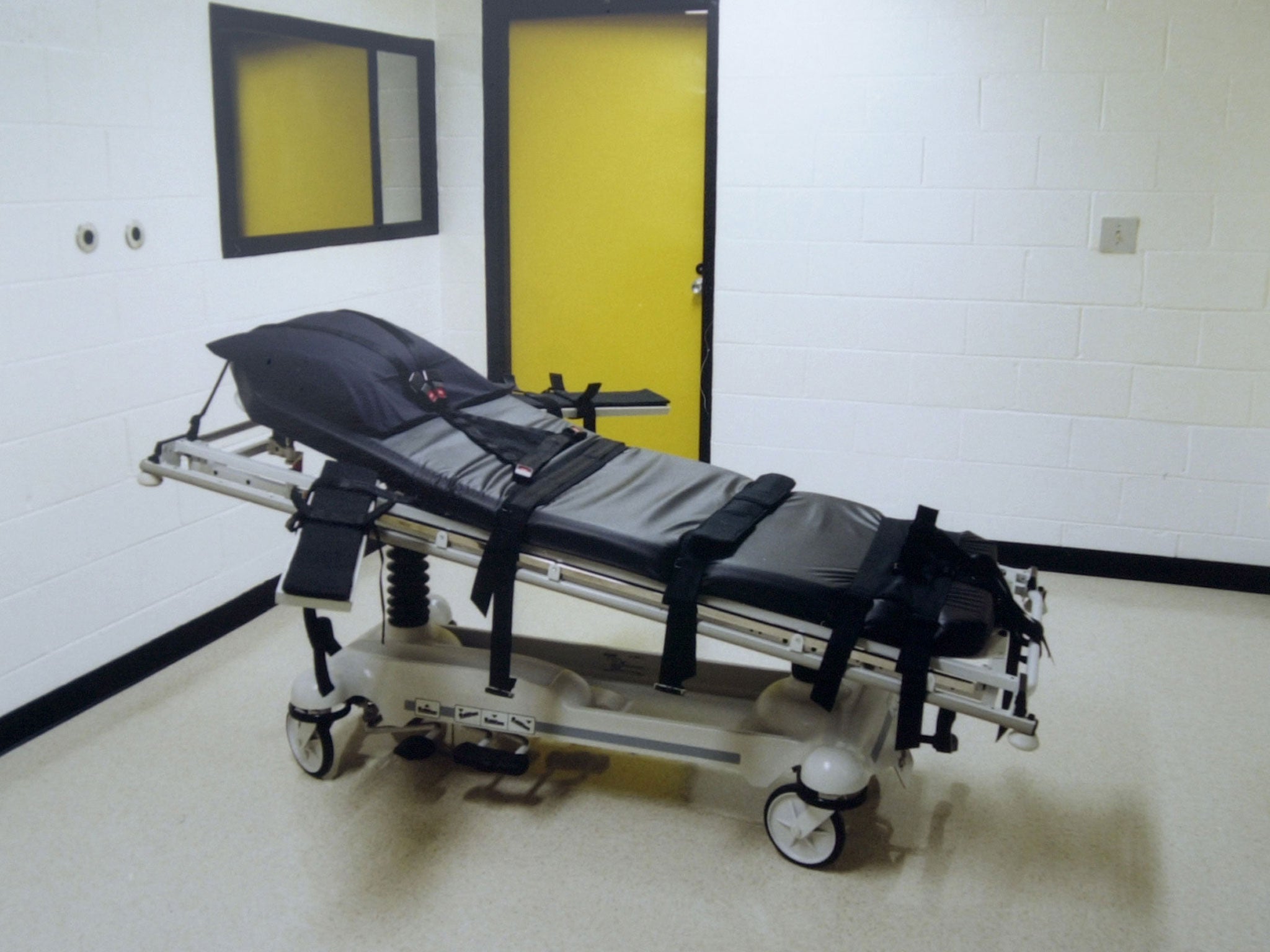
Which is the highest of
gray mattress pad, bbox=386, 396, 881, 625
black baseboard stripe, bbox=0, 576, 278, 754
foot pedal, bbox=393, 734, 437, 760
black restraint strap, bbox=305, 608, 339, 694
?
gray mattress pad, bbox=386, 396, 881, 625

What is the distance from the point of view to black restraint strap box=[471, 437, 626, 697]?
2443mm

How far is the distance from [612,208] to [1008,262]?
1515mm

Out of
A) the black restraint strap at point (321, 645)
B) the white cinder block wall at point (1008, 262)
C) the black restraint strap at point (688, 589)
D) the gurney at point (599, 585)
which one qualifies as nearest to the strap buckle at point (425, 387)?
the gurney at point (599, 585)

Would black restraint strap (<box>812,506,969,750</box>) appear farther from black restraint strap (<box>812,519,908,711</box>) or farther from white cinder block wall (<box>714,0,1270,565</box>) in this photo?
white cinder block wall (<box>714,0,1270,565</box>)

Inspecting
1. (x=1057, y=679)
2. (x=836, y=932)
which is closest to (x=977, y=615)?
(x=836, y=932)

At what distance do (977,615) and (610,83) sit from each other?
2.97 metres

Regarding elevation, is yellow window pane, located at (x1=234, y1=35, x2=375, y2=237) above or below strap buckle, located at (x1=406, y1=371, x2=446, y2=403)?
above

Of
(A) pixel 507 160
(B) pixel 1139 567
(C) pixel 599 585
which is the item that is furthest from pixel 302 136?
(B) pixel 1139 567

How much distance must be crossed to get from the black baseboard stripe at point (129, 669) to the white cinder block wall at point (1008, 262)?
1.86 metres

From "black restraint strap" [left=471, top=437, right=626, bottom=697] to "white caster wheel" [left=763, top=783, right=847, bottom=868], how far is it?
627mm

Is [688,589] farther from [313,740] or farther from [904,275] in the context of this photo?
[904,275]

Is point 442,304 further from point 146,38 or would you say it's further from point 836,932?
point 836,932

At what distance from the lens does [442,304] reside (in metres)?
4.86

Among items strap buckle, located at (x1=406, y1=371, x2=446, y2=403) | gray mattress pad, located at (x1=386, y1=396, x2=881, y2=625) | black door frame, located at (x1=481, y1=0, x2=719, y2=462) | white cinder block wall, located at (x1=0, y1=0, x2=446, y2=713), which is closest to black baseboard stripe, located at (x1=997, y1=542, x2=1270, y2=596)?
black door frame, located at (x1=481, y1=0, x2=719, y2=462)
